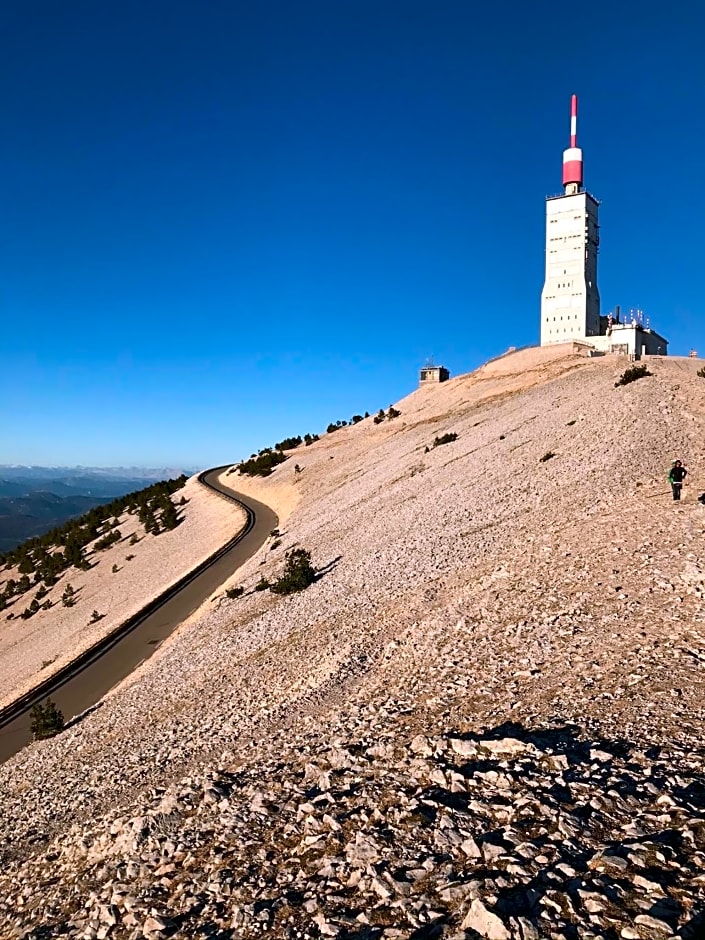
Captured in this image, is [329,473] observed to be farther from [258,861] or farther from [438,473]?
[258,861]

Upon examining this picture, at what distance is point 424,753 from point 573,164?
84.5 metres

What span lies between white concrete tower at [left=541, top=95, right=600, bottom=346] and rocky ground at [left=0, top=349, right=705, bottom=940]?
52.2m

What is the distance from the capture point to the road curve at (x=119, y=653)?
2141 cm

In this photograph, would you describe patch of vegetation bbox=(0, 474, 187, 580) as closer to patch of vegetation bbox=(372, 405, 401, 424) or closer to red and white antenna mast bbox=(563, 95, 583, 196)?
patch of vegetation bbox=(372, 405, 401, 424)

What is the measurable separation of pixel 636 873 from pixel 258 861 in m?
4.63

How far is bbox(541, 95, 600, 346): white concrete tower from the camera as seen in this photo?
240 feet

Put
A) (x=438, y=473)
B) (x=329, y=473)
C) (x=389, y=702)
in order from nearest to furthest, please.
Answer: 1. (x=389, y=702)
2. (x=438, y=473)
3. (x=329, y=473)

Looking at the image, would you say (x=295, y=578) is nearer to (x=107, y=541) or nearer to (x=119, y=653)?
(x=119, y=653)

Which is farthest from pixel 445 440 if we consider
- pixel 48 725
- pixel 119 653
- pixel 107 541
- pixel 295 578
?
pixel 107 541

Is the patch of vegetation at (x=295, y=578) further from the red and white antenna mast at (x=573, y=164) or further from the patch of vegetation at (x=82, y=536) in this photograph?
the red and white antenna mast at (x=573, y=164)

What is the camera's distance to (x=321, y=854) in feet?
25.4

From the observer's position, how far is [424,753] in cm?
974

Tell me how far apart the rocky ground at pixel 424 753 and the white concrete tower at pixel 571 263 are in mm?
52244

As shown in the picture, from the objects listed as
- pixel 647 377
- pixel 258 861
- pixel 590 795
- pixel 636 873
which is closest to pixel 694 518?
pixel 590 795
